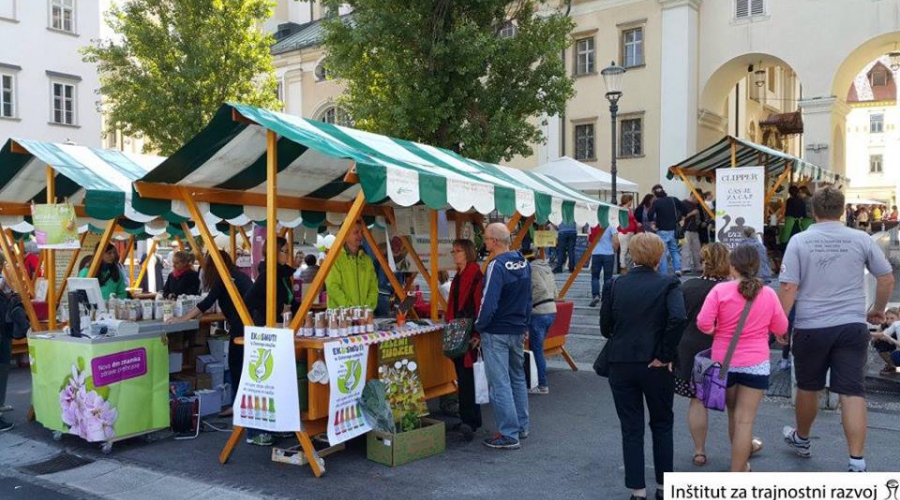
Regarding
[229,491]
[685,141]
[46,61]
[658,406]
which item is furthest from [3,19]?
[658,406]

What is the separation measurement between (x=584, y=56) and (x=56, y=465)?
970 inches

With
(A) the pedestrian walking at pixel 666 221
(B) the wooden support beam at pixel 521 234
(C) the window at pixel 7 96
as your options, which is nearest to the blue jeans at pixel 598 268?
(A) the pedestrian walking at pixel 666 221

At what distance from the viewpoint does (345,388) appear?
6027 millimetres

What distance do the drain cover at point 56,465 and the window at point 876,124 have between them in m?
66.8

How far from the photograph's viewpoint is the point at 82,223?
436 inches

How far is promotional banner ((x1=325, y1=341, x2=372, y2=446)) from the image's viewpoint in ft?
19.3

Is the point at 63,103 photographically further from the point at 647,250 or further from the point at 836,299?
the point at 836,299

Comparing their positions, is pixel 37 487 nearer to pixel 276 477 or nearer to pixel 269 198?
pixel 276 477

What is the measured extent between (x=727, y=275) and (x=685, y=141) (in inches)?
828

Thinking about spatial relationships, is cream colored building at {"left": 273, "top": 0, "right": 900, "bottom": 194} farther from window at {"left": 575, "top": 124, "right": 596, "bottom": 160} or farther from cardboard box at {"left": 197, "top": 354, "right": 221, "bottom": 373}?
cardboard box at {"left": 197, "top": 354, "right": 221, "bottom": 373}

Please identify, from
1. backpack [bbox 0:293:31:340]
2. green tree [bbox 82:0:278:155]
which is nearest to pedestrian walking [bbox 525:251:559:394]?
backpack [bbox 0:293:31:340]

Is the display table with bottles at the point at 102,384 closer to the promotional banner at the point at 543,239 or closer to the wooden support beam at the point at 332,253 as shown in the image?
the wooden support beam at the point at 332,253

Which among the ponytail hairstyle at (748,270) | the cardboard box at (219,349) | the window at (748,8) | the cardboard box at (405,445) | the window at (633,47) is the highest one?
the window at (748,8)

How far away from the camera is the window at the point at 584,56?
1087 inches
